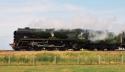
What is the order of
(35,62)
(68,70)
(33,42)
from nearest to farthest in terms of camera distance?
(68,70) → (35,62) → (33,42)

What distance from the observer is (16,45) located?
224 feet

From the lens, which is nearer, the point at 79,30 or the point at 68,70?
the point at 68,70

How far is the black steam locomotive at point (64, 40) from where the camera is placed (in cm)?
6800

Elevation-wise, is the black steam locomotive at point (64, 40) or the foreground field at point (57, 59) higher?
the black steam locomotive at point (64, 40)

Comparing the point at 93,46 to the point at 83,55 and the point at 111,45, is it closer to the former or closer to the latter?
the point at 111,45

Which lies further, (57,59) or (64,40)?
(64,40)

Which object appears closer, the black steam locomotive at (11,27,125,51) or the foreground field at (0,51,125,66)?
the foreground field at (0,51,125,66)

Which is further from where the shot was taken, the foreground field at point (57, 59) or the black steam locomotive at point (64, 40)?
the black steam locomotive at point (64, 40)

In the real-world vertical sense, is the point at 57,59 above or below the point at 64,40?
below

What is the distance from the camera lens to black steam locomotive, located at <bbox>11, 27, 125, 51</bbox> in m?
68.0

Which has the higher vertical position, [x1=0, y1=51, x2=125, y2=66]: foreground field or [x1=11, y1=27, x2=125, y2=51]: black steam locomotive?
[x1=11, y1=27, x2=125, y2=51]: black steam locomotive

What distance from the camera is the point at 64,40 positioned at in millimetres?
68375

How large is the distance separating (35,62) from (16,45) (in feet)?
45.7

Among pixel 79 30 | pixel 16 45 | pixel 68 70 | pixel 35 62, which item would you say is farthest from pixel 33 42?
pixel 68 70
